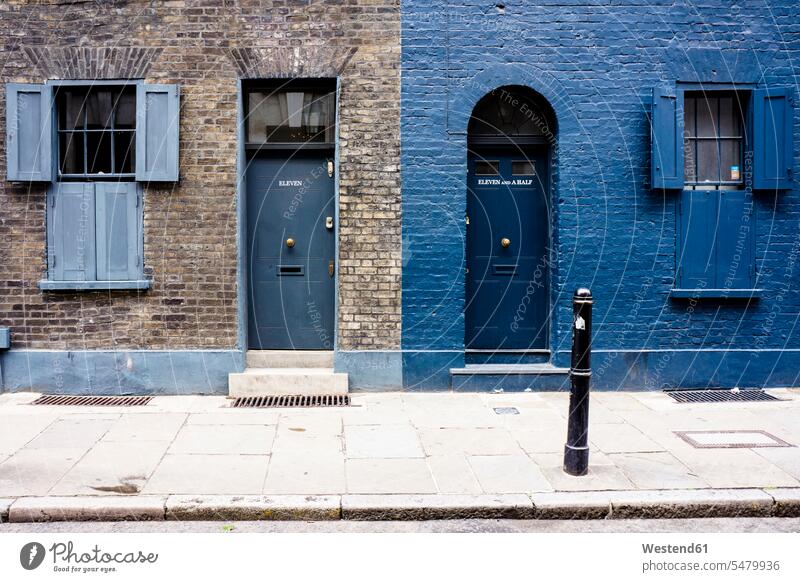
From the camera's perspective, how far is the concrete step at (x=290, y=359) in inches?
327

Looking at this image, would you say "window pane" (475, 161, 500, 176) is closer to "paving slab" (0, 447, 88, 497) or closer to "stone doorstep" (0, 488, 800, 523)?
"stone doorstep" (0, 488, 800, 523)

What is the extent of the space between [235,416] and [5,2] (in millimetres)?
5301

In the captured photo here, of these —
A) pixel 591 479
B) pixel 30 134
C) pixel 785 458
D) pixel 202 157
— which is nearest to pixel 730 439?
pixel 785 458

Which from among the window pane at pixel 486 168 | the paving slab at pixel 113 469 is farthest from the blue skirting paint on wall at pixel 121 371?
the window pane at pixel 486 168

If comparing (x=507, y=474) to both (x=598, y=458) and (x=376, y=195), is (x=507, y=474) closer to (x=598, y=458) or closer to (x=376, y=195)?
(x=598, y=458)

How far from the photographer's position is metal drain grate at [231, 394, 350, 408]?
7.63 m

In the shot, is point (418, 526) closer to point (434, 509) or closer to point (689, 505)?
point (434, 509)

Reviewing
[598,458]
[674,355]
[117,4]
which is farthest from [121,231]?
[674,355]

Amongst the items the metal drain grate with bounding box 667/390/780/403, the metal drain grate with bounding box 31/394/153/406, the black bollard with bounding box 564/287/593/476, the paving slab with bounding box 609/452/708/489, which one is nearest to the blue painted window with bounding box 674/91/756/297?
the metal drain grate with bounding box 667/390/780/403

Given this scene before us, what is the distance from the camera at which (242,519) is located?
488 cm

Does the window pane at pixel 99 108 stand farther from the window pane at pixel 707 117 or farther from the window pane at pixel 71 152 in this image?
the window pane at pixel 707 117

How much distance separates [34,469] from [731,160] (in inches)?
310

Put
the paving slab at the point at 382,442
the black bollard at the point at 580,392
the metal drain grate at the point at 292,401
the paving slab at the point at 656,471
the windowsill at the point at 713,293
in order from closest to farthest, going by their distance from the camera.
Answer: the paving slab at the point at 656,471, the black bollard at the point at 580,392, the paving slab at the point at 382,442, the metal drain grate at the point at 292,401, the windowsill at the point at 713,293

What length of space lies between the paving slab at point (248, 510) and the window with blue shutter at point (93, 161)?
373 cm
